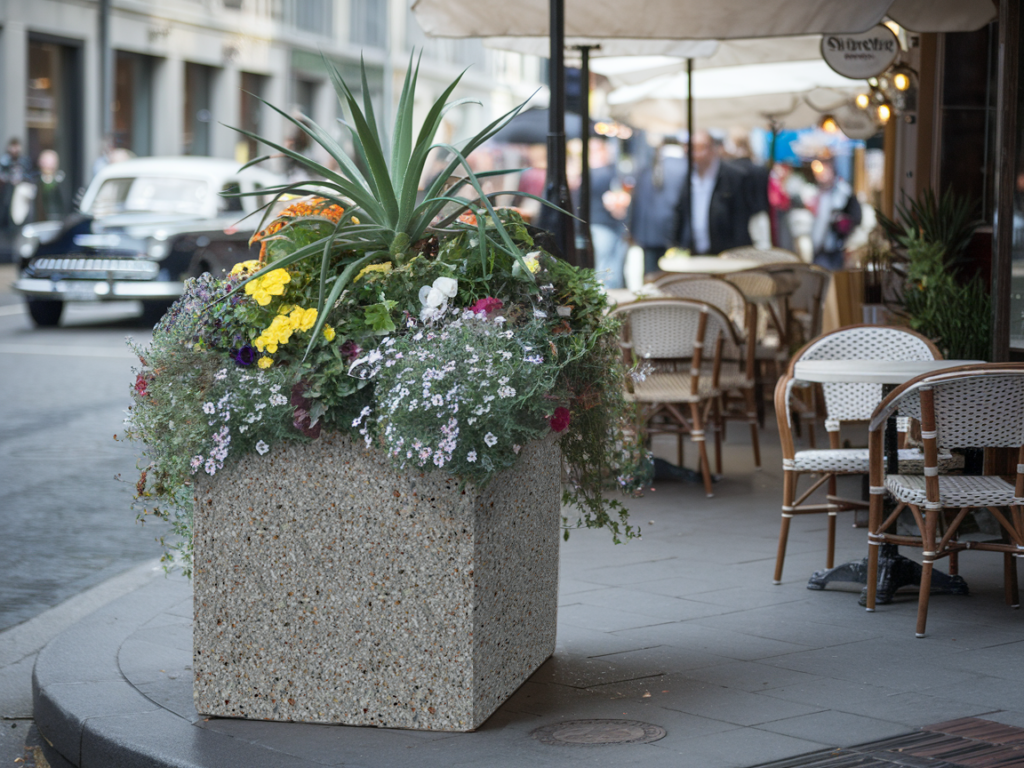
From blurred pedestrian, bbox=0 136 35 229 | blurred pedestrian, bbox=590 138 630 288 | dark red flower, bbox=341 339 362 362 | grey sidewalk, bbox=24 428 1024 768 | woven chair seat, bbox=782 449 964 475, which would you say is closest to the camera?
grey sidewalk, bbox=24 428 1024 768

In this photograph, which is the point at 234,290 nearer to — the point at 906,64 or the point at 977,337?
the point at 977,337

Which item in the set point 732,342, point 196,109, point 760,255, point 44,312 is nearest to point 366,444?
point 732,342

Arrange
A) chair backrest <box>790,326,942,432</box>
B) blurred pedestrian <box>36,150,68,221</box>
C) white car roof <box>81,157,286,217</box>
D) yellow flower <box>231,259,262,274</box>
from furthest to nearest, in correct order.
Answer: blurred pedestrian <box>36,150,68,221</box>, white car roof <box>81,157,286,217</box>, chair backrest <box>790,326,942,432</box>, yellow flower <box>231,259,262,274</box>

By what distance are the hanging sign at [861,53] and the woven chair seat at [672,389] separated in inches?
135

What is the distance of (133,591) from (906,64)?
7.74m

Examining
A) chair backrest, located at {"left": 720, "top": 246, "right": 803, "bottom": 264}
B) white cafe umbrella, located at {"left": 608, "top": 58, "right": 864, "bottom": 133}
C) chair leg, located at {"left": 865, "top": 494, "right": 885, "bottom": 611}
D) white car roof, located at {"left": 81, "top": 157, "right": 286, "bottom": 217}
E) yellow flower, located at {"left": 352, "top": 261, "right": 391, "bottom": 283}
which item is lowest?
chair leg, located at {"left": 865, "top": 494, "right": 885, "bottom": 611}

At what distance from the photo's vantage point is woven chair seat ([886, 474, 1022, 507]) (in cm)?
473

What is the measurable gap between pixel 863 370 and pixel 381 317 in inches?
87.2

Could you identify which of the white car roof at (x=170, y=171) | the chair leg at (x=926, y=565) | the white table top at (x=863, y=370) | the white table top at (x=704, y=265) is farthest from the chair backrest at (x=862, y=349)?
the white car roof at (x=170, y=171)

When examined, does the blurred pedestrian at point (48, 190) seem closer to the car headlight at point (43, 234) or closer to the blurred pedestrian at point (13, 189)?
the blurred pedestrian at point (13, 189)

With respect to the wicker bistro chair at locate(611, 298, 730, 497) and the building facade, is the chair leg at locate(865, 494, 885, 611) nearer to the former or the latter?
the wicker bistro chair at locate(611, 298, 730, 497)

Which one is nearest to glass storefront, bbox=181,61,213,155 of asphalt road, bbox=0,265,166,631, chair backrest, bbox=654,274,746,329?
asphalt road, bbox=0,265,166,631

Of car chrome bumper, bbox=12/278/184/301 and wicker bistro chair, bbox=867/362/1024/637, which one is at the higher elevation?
car chrome bumper, bbox=12/278/184/301

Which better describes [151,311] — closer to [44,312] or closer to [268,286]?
[44,312]
